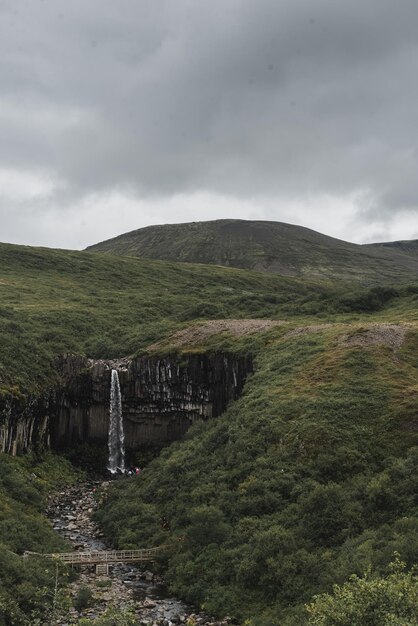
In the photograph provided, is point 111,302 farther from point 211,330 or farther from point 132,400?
point 132,400

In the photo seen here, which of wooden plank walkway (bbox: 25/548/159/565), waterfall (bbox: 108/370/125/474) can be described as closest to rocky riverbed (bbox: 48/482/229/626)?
wooden plank walkway (bbox: 25/548/159/565)

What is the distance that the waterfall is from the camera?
2355 inches

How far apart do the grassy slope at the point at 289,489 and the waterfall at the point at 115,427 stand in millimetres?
9433

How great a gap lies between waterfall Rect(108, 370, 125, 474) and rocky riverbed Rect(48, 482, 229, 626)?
1510 centimetres

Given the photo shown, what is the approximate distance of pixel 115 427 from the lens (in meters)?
61.8

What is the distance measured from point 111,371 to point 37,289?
182ft

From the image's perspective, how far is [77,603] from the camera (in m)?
29.6

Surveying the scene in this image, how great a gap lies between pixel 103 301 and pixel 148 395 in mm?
52198

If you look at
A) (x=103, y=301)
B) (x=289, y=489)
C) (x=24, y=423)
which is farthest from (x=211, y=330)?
(x=103, y=301)

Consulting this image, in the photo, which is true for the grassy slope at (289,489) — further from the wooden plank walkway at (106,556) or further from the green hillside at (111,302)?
the green hillside at (111,302)

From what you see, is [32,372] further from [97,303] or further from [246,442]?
[97,303]

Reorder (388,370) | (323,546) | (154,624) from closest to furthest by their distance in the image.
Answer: (154,624)
(323,546)
(388,370)

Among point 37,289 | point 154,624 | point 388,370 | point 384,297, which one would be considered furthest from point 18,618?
point 37,289

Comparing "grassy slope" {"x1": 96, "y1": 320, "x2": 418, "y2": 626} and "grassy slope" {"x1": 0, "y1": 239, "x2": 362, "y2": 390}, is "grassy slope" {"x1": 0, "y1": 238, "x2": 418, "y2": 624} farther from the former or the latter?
"grassy slope" {"x1": 0, "y1": 239, "x2": 362, "y2": 390}
